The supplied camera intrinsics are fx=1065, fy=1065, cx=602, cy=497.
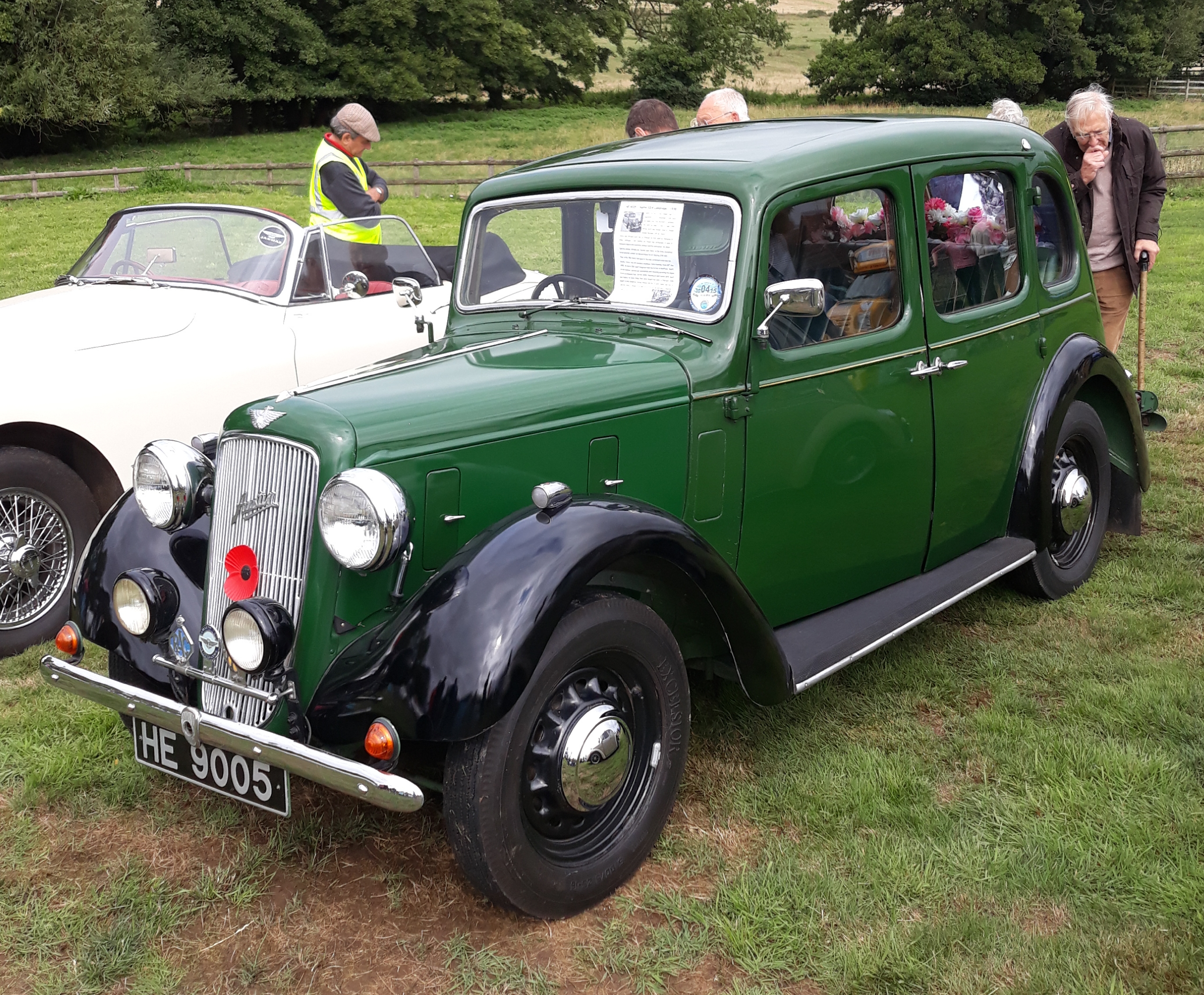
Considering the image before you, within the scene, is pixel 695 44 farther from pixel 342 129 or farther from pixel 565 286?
pixel 565 286

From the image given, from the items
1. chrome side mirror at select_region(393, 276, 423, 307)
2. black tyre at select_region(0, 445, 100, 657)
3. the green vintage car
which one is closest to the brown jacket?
the green vintage car

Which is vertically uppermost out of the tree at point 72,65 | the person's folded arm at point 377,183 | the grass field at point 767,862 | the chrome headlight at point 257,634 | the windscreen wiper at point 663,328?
the tree at point 72,65

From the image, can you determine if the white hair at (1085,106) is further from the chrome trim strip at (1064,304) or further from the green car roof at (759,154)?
the green car roof at (759,154)

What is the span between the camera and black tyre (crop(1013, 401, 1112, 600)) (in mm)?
4566

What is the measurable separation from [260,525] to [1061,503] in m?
3.34

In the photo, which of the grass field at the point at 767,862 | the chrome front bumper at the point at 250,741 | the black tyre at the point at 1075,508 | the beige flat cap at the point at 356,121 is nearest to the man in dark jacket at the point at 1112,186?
the black tyre at the point at 1075,508

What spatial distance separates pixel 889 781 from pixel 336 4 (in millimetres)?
47094

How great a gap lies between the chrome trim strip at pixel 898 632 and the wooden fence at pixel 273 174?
18.2m

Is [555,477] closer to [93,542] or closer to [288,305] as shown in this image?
[93,542]

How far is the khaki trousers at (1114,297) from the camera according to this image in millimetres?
5945

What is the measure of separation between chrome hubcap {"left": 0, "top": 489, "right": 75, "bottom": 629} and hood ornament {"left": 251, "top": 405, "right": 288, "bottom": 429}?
217 cm

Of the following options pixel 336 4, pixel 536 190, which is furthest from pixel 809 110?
pixel 536 190

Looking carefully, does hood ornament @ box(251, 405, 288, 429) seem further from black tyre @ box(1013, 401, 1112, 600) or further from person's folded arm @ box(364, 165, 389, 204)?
person's folded arm @ box(364, 165, 389, 204)

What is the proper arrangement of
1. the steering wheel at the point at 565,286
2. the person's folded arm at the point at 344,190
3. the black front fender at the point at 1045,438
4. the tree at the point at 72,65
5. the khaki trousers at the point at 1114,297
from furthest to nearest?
the tree at the point at 72,65, the person's folded arm at the point at 344,190, the khaki trousers at the point at 1114,297, the black front fender at the point at 1045,438, the steering wheel at the point at 565,286
